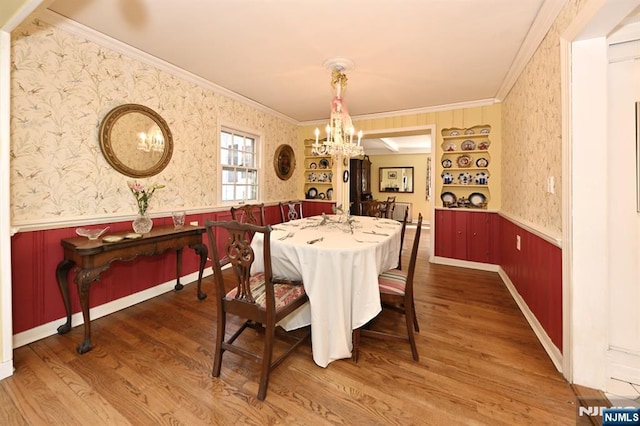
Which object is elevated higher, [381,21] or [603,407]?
[381,21]

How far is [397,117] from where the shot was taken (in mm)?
4492

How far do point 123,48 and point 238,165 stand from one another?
185 centimetres

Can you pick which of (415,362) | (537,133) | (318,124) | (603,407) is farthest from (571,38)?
(318,124)

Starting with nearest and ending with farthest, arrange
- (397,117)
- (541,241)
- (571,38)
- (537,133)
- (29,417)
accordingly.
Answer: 1. (29,417)
2. (571,38)
3. (541,241)
4. (537,133)
5. (397,117)

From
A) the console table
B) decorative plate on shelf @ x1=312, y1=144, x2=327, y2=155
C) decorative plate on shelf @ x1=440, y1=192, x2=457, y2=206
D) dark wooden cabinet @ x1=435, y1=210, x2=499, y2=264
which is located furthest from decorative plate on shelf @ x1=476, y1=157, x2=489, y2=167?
the console table

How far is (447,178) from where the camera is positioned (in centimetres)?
427

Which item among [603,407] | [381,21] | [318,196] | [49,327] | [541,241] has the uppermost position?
[381,21]

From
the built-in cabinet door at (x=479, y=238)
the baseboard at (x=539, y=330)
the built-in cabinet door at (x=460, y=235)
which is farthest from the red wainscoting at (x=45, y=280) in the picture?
the built-in cabinet door at (x=479, y=238)

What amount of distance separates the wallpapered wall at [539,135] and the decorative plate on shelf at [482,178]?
2.45 ft

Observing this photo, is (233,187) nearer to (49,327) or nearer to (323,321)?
(49,327)

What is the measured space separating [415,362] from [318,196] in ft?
12.6

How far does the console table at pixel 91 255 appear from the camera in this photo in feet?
6.28

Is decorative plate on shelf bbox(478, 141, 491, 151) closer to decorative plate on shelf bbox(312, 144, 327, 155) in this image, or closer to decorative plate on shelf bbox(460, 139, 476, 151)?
decorative plate on shelf bbox(460, 139, 476, 151)

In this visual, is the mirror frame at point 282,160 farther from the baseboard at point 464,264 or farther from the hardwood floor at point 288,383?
the hardwood floor at point 288,383
